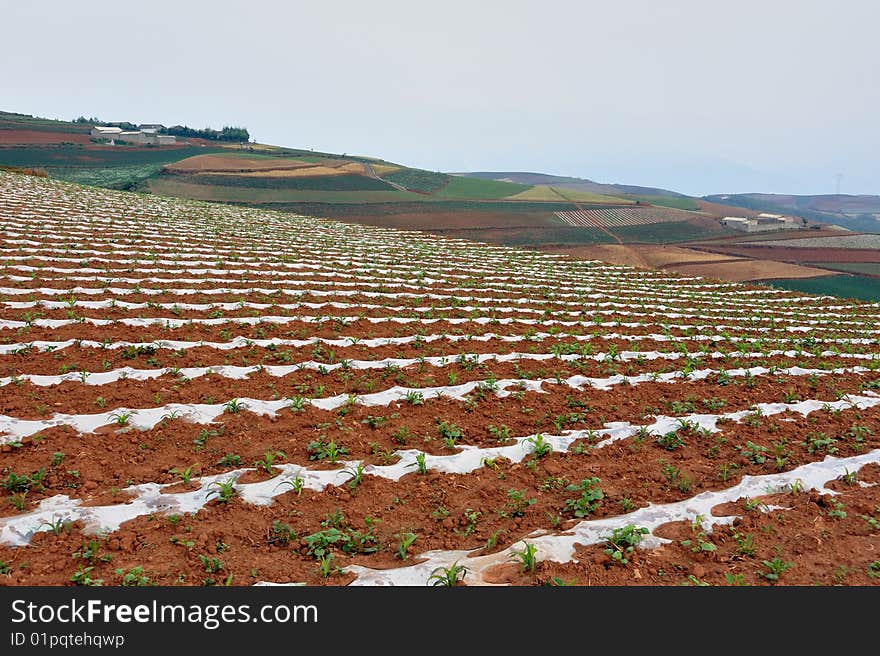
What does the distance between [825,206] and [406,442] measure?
174 m

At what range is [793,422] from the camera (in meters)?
6.11

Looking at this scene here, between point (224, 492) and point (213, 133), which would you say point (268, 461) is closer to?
point (224, 492)

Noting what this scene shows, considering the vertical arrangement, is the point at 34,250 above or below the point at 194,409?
above

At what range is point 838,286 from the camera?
30.2 meters

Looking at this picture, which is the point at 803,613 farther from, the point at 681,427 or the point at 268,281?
the point at 268,281

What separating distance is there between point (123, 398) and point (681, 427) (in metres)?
6.17

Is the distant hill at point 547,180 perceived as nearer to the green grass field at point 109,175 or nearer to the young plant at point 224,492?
the green grass field at point 109,175

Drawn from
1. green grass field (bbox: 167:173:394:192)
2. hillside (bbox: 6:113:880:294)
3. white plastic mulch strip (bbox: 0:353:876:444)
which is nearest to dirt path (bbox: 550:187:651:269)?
hillside (bbox: 6:113:880:294)

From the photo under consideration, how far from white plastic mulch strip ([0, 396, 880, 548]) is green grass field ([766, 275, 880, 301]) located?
2835cm

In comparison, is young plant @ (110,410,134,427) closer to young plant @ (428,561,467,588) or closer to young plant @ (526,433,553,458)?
young plant @ (428,561,467,588)

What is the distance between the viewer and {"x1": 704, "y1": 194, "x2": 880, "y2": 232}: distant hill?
112 metres

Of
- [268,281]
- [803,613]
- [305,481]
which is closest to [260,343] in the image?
[305,481]

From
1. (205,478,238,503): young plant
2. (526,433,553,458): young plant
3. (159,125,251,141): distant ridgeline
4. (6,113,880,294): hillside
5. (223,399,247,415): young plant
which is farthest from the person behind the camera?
(159,125,251,141): distant ridgeline

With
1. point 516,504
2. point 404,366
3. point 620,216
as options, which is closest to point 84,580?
point 516,504
